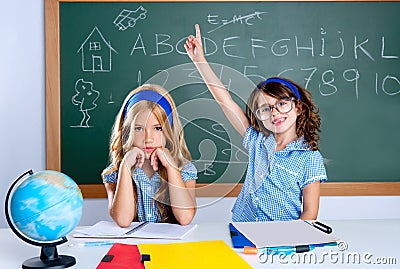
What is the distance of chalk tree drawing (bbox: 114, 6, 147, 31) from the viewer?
2.82 m

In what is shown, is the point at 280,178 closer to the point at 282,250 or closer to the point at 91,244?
the point at 282,250

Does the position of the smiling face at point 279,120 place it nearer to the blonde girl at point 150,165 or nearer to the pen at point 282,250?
the blonde girl at point 150,165

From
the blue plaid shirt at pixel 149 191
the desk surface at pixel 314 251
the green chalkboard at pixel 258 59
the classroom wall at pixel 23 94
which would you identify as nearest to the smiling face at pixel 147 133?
the blue plaid shirt at pixel 149 191

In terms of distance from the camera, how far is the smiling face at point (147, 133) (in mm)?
1589

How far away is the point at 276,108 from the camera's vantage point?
2133 mm

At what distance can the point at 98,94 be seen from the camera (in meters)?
2.81

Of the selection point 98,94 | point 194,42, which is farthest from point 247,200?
point 98,94

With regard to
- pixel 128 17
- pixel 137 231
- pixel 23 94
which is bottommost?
pixel 137 231

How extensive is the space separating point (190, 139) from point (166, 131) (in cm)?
113

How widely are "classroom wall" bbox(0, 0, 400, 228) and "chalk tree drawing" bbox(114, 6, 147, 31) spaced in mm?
405

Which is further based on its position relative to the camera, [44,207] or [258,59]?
[258,59]

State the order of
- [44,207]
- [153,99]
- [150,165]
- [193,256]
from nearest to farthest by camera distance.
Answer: [44,207]
[193,256]
[153,99]
[150,165]

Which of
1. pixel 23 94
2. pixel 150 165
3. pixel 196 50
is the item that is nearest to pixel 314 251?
pixel 150 165

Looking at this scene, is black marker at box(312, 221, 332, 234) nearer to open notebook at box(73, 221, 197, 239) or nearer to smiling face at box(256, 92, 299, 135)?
open notebook at box(73, 221, 197, 239)
